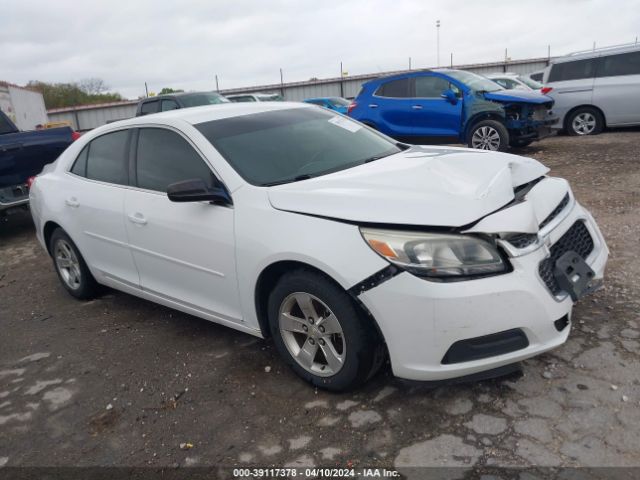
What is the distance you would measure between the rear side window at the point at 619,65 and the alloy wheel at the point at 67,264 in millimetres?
10363

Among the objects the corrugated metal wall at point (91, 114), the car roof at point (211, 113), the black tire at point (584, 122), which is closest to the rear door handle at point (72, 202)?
the car roof at point (211, 113)

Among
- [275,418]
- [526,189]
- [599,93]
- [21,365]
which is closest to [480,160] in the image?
[526,189]

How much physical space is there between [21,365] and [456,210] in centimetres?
309

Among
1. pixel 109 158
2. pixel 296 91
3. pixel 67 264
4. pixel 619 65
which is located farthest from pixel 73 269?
pixel 296 91

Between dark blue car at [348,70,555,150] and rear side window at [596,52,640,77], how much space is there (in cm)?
217

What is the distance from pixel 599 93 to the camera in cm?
1070

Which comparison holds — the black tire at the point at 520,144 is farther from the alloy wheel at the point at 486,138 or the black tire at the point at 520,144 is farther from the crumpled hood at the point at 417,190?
the crumpled hood at the point at 417,190

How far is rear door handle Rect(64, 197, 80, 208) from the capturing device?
168 inches

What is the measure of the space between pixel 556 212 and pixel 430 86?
23.6 ft

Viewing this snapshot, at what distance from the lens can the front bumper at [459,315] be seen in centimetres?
242

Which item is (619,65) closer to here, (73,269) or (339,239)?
(339,239)

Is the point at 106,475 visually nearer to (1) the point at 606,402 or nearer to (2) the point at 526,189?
(1) the point at 606,402

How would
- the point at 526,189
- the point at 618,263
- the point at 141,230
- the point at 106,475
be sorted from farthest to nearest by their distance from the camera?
1. the point at 618,263
2. the point at 141,230
3. the point at 526,189
4. the point at 106,475

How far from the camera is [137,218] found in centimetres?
364
